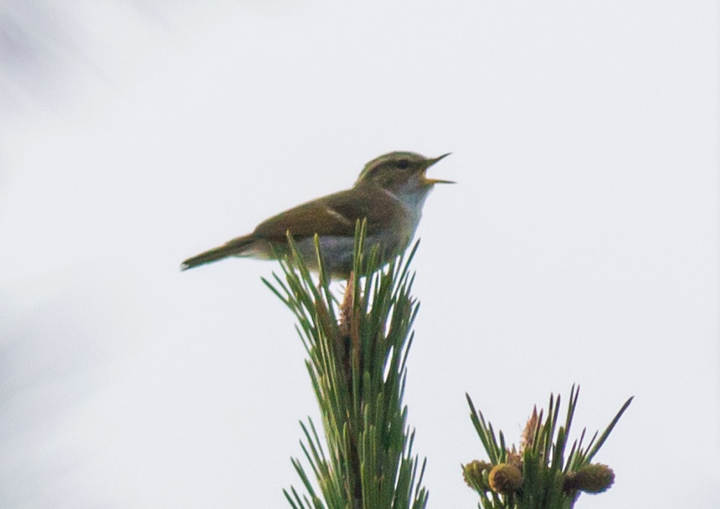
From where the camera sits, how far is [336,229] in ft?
18.2

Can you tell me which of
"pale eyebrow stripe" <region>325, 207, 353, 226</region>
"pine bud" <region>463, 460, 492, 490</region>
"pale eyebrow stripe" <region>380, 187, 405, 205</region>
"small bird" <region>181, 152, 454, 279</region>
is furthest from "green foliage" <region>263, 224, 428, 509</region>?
"pale eyebrow stripe" <region>380, 187, 405, 205</region>

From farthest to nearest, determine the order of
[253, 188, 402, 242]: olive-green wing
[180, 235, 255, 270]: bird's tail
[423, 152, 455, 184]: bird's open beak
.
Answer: [423, 152, 455, 184]: bird's open beak → [253, 188, 402, 242]: olive-green wing → [180, 235, 255, 270]: bird's tail

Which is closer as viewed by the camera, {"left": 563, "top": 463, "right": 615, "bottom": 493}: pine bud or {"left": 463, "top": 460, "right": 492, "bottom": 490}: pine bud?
{"left": 563, "top": 463, "right": 615, "bottom": 493}: pine bud

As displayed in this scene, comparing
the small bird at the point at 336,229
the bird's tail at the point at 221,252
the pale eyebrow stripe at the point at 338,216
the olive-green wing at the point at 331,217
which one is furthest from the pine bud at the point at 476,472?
the pale eyebrow stripe at the point at 338,216

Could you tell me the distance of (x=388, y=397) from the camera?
8.23 feet

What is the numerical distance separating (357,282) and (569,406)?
29.0 inches

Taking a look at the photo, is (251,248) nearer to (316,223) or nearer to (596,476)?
(316,223)

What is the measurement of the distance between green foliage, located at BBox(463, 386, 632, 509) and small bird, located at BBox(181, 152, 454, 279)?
2453mm

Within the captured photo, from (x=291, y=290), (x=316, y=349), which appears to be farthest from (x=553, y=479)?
(x=291, y=290)

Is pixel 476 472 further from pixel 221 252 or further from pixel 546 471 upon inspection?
pixel 221 252

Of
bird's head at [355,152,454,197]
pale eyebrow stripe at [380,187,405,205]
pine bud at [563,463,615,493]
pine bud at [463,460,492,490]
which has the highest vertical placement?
bird's head at [355,152,454,197]

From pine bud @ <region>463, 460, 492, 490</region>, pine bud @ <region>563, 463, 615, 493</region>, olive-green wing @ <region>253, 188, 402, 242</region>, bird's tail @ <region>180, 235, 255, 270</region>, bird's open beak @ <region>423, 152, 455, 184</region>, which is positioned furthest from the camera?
bird's open beak @ <region>423, 152, 455, 184</region>

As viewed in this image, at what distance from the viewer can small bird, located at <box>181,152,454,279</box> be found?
525 cm

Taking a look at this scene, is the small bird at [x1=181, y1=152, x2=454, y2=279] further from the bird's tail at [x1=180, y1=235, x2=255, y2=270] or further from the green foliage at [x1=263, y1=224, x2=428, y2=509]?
the green foliage at [x1=263, y1=224, x2=428, y2=509]
